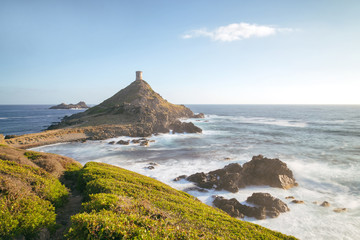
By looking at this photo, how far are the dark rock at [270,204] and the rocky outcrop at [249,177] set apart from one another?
11.3 feet

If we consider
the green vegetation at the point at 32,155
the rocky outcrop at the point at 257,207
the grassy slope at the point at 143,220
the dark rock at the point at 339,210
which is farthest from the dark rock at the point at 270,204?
the green vegetation at the point at 32,155

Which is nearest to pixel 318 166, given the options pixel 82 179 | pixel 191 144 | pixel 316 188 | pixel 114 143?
pixel 316 188

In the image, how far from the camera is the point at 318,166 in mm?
30344

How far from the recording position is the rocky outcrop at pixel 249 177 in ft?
73.6

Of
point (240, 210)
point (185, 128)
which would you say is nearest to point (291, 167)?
point (240, 210)

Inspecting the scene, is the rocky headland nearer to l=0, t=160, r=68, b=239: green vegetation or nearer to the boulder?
the boulder

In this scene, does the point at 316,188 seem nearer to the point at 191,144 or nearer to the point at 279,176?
the point at 279,176

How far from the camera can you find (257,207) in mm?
17594

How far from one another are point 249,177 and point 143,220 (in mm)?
20796

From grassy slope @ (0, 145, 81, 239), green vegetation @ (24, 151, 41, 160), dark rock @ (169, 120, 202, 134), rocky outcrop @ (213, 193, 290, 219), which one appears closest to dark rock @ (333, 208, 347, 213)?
rocky outcrop @ (213, 193, 290, 219)

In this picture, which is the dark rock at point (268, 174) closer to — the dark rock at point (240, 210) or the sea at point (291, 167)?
the sea at point (291, 167)

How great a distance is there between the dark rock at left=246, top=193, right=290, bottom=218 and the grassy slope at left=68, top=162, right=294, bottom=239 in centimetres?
810

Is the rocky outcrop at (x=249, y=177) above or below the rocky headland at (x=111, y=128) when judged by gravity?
below

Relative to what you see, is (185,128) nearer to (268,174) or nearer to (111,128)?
(111,128)
